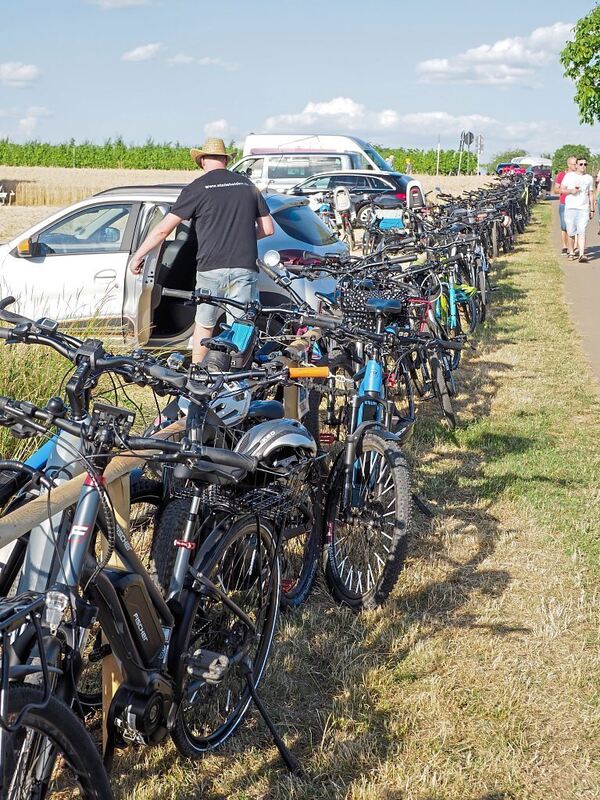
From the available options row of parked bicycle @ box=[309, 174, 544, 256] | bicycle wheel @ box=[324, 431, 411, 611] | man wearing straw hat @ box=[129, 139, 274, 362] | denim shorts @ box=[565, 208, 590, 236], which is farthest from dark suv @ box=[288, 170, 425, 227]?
bicycle wheel @ box=[324, 431, 411, 611]

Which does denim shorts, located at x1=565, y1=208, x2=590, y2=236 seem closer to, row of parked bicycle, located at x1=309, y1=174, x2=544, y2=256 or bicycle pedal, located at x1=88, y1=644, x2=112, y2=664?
row of parked bicycle, located at x1=309, y1=174, x2=544, y2=256

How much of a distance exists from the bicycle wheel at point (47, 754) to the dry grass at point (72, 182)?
92.5 feet

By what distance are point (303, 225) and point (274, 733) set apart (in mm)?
7075

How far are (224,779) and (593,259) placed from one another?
19062 mm

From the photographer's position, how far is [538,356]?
34.7ft

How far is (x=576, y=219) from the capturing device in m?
19.1

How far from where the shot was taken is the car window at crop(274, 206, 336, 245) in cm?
955

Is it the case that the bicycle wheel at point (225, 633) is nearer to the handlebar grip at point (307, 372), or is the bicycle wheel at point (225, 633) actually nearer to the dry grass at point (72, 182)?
the handlebar grip at point (307, 372)

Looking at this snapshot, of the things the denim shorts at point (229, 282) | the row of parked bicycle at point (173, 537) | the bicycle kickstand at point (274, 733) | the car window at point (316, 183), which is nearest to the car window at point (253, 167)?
the car window at point (316, 183)

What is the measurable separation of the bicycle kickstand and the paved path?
7.19 meters

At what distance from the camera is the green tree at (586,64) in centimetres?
2400

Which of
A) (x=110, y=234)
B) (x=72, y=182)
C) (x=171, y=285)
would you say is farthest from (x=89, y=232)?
(x=72, y=182)

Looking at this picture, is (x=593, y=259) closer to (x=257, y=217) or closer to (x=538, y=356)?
(x=538, y=356)

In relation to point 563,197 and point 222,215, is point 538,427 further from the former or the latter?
point 563,197
